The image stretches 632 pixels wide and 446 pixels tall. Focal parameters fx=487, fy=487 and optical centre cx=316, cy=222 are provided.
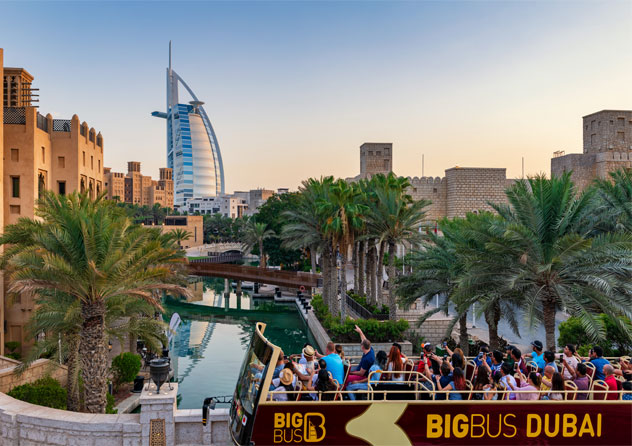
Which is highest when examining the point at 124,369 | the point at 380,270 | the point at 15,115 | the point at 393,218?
the point at 15,115

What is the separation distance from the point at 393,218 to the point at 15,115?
1951 cm

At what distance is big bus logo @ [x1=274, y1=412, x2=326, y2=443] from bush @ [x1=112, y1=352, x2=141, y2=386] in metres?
13.0

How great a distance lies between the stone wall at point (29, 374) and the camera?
43.6 feet

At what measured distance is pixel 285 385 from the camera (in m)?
7.81

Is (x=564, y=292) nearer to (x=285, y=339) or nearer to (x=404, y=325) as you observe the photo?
(x=404, y=325)

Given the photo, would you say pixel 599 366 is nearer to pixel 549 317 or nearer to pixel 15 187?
pixel 549 317

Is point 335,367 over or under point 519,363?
over

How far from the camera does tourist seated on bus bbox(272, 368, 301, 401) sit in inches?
297

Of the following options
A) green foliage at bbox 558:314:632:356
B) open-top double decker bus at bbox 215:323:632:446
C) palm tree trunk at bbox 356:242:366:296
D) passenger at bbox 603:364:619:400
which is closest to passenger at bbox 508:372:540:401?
open-top double decker bus at bbox 215:323:632:446

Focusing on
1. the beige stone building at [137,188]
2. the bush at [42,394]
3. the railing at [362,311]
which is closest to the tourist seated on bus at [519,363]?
the bush at [42,394]

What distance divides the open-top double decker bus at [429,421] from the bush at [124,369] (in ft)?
41.0

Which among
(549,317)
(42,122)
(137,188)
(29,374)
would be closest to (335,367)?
(549,317)

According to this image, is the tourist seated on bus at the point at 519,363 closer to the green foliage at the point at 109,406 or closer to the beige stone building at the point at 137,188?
the green foliage at the point at 109,406

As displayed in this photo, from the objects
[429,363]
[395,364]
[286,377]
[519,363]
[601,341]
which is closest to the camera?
[286,377]
